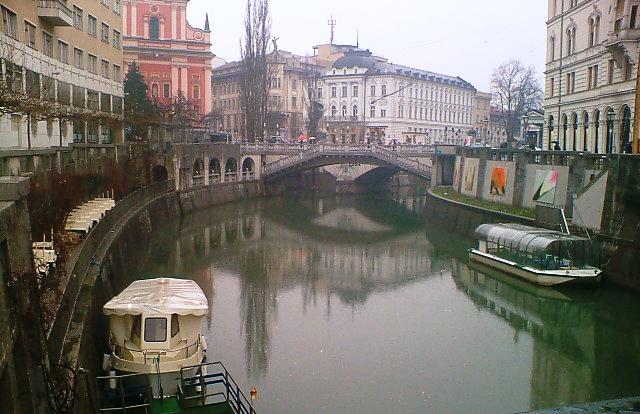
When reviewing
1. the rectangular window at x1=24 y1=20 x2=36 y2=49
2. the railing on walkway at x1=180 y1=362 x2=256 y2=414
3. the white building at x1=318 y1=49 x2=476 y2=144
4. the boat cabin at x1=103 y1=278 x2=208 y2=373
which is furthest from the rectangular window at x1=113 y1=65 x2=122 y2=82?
the white building at x1=318 y1=49 x2=476 y2=144

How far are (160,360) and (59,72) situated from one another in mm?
21514

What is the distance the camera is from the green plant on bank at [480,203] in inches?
1505

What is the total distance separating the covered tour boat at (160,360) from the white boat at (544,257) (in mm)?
15104

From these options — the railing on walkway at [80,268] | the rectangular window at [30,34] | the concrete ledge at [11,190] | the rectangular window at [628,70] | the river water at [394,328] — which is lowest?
the river water at [394,328]

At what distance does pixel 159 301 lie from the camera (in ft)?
56.0

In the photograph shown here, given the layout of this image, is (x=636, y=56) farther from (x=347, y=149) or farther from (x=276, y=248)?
(x=347, y=149)

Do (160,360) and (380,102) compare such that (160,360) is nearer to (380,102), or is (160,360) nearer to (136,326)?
(136,326)

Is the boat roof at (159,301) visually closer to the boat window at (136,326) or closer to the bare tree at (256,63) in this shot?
the boat window at (136,326)

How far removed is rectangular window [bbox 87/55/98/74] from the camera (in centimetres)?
3912

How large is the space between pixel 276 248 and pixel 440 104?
65890 mm

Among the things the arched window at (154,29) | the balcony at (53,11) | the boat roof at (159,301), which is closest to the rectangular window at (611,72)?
the balcony at (53,11)

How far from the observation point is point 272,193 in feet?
213

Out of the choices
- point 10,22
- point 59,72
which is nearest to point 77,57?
point 59,72

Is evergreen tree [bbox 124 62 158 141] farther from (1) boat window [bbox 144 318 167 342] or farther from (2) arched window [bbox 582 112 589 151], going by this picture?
(1) boat window [bbox 144 318 167 342]
